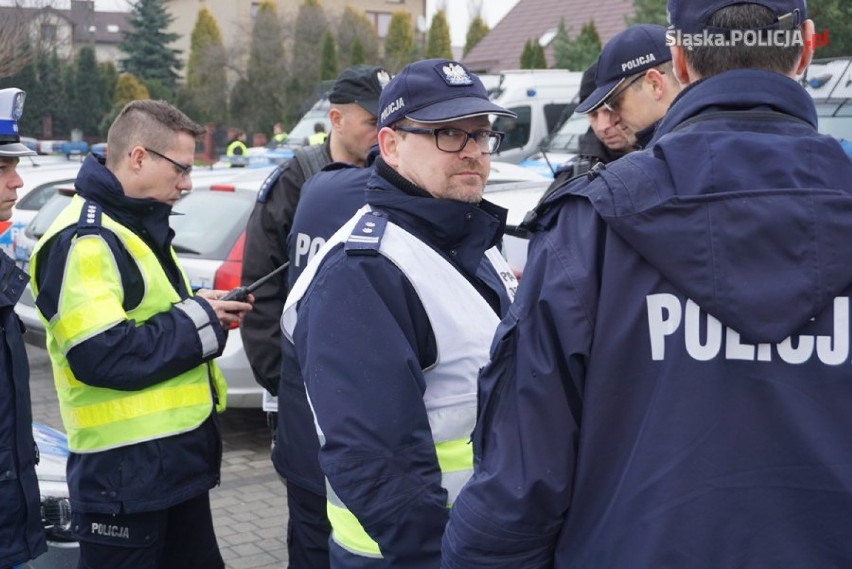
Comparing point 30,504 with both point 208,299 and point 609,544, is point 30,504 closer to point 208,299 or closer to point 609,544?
point 208,299

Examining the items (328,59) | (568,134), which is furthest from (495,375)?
(328,59)

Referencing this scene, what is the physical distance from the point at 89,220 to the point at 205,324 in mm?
502

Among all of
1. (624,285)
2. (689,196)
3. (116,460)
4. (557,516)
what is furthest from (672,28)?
(116,460)

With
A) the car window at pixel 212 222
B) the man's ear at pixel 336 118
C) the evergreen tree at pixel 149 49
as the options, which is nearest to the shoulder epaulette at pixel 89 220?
the man's ear at pixel 336 118

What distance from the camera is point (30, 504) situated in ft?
10.7

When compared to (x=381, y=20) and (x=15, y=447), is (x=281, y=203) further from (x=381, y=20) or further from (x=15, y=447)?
(x=381, y=20)

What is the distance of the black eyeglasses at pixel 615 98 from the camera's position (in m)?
3.80

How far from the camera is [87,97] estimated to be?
124 ft

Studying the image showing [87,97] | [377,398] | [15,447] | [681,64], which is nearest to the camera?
[681,64]

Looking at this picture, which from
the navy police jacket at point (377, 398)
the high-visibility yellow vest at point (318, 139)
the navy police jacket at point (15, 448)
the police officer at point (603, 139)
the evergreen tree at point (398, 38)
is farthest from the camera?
the evergreen tree at point (398, 38)

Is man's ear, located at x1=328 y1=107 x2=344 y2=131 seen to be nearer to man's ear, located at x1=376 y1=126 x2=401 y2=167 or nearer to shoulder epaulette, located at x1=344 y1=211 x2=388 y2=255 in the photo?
man's ear, located at x1=376 y1=126 x2=401 y2=167

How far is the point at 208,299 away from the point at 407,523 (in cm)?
174

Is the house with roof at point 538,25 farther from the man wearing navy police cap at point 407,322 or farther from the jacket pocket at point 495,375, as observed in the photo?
the jacket pocket at point 495,375

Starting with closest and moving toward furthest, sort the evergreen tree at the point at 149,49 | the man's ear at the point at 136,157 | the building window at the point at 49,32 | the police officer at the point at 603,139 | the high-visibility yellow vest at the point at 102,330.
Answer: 1. the high-visibility yellow vest at the point at 102,330
2. the man's ear at the point at 136,157
3. the police officer at the point at 603,139
4. the building window at the point at 49,32
5. the evergreen tree at the point at 149,49
